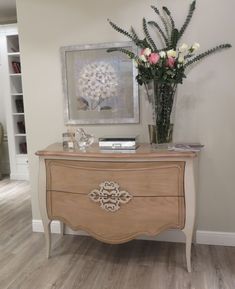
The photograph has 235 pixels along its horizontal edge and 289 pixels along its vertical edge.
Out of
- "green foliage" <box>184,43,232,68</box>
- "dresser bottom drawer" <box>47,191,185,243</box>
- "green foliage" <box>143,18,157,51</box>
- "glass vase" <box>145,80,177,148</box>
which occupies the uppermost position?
"green foliage" <box>143,18,157,51</box>

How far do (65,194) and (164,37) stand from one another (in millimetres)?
1439

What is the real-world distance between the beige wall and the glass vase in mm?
220

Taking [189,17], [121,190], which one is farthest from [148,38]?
[121,190]

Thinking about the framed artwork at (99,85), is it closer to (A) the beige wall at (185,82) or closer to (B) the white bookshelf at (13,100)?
(A) the beige wall at (185,82)

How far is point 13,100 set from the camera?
4758 mm

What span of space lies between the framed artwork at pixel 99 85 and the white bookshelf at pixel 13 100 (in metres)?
2.12

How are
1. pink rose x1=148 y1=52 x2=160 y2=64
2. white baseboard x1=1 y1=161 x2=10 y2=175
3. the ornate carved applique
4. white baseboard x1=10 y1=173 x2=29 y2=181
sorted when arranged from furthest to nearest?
white baseboard x1=1 y1=161 x2=10 y2=175 → white baseboard x1=10 y1=173 x2=29 y2=181 → the ornate carved applique → pink rose x1=148 y1=52 x2=160 y2=64

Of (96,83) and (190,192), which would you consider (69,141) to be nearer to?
(96,83)

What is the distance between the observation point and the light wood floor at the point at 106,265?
A: 213cm

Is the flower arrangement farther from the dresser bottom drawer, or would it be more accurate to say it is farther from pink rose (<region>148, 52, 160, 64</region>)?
the dresser bottom drawer

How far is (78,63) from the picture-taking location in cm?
267

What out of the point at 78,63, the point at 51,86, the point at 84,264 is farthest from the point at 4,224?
the point at 78,63

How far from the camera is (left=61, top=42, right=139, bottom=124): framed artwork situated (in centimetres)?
258

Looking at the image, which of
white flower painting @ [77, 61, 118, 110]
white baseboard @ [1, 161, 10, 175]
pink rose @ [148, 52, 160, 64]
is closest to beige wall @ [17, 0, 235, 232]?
white flower painting @ [77, 61, 118, 110]
